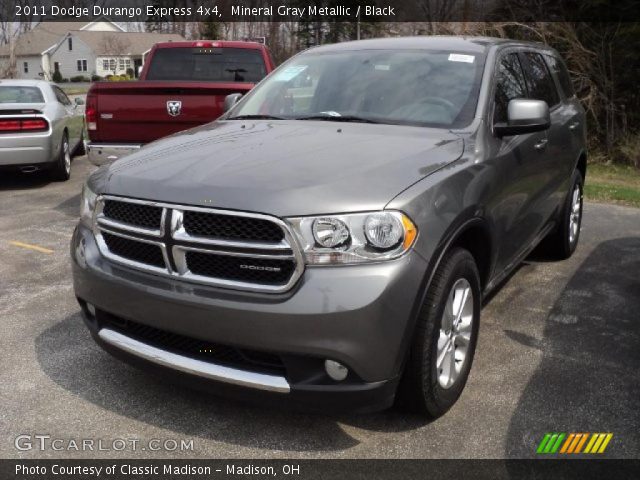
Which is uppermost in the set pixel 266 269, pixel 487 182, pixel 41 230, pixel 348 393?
pixel 487 182

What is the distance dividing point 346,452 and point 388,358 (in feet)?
1.81

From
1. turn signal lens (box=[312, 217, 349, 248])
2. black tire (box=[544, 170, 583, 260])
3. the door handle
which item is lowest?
black tire (box=[544, 170, 583, 260])

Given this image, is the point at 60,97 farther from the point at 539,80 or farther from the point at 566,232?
the point at 566,232

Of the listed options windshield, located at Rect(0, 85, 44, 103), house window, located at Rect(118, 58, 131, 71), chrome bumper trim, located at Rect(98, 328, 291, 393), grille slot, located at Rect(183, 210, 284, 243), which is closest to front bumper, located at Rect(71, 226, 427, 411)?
chrome bumper trim, located at Rect(98, 328, 291, 393)

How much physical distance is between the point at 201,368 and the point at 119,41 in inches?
2986

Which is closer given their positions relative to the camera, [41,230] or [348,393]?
[348,393]

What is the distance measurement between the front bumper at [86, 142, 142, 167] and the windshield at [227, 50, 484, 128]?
274cm

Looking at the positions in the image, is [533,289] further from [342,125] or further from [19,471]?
[19,471]

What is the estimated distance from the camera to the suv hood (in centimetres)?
266

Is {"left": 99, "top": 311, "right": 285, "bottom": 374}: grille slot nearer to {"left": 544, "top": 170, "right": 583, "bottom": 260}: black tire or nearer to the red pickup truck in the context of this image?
{"left": 544, "top": 170, "right": 583, "bottom": 260}: black tire

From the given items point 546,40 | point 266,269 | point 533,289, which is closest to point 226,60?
point 533,289

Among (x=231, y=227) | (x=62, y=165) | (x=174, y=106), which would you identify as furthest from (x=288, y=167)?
(x=62, y=165)

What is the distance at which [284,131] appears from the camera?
364 centimetres

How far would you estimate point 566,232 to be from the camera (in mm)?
5680
